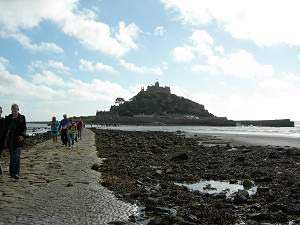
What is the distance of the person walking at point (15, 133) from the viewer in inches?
507

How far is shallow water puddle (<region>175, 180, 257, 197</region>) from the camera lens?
13.6m

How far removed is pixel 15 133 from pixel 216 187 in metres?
7.13

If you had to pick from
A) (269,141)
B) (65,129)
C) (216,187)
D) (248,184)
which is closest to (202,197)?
(216,187)

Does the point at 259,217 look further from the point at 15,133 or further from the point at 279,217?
the point at 15,133

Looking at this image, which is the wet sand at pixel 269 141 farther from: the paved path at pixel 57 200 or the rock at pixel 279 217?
the rock at pixel 279 217

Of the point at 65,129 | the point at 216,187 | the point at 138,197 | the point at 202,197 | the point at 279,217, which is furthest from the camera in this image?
the point at 65,129

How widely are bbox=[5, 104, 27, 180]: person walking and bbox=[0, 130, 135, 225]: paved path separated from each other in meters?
0.55

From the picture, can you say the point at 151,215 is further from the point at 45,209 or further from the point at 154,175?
the point at 154,175

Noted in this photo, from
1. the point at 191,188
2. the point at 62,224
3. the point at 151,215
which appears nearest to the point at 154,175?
the point at 191,188

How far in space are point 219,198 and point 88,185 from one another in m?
4.04

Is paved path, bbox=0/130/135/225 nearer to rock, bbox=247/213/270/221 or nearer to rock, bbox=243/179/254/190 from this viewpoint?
rock, bbox=247/213/270/221

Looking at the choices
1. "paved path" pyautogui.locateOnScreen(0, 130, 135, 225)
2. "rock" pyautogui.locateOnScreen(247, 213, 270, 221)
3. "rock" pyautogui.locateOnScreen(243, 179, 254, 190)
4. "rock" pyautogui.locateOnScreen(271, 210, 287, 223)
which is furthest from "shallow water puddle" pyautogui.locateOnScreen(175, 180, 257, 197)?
"paved path" pyautogui.locateOnScreen(0, 130, 135, 225)

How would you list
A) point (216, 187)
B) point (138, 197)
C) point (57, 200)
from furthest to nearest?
point (216, 187)
point (138, 197)
point (57, 200)

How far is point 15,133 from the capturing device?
12883 millimetres
